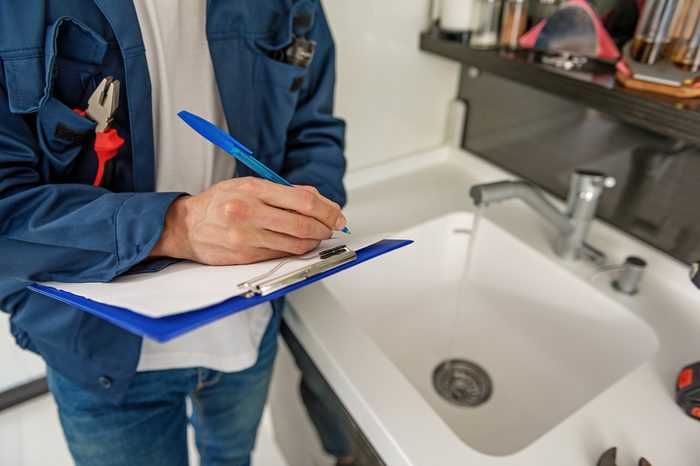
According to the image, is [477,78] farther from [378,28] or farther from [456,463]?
[456,463]

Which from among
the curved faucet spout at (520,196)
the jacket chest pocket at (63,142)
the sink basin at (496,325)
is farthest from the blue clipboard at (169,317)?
the sink basin at (496,325)

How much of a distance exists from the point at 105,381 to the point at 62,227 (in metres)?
0.33

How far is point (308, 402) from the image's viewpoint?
98 centimetres

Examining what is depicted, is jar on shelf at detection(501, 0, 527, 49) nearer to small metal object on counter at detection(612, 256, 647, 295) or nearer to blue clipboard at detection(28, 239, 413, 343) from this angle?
small metal object on counter at detection(612, 256, 647, 295)

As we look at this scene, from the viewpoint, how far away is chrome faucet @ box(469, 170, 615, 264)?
856 millimetres

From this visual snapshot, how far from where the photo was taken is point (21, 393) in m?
1.34

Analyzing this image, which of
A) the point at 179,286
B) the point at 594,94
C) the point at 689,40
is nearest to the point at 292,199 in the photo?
the point at 179,286

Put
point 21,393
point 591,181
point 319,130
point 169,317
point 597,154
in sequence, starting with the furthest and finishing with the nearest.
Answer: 1. point 21,393
2. point 597,154
3. point 591,181
4. point 319,130
5. point 169,317

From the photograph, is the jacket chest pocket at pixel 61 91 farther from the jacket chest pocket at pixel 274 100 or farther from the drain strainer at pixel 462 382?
the drain strainer at pixel 462 382

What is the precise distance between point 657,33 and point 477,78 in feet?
1.53

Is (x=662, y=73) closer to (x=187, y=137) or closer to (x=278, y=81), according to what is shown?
(x=278, y=81)

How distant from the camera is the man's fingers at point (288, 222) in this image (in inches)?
19.6

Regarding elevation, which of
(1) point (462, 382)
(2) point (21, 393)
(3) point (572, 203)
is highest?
(3) point (572, 203)

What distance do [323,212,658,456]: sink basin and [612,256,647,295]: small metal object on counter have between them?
0.04 meters
